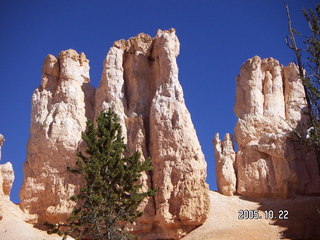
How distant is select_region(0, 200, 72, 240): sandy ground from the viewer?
116 ft

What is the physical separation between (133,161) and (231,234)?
11.6 metres

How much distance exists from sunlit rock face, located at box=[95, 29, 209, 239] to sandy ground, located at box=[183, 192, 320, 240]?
149 centimetres

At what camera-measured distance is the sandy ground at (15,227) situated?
116 ft

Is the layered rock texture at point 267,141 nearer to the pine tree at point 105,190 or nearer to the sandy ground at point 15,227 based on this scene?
the sandy ground at point 15,227

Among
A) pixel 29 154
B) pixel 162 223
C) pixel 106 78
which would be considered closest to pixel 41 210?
pixel 29 154

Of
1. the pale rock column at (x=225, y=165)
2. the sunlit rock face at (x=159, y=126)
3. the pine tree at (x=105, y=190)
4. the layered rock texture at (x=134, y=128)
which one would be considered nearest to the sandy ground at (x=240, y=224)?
the layered rock texture at (x=134, y=128)

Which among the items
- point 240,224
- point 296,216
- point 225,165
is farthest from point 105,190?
point 225,165

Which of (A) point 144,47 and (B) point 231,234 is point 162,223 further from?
(A) point 144,47

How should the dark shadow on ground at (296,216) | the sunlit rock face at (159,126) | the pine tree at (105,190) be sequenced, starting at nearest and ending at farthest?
the pine tree at (105,190)
the sunlit rock face at (159,126)
the dark shadow on ground at (296,216)

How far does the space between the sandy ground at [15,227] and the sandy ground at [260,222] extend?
1124 centimetres

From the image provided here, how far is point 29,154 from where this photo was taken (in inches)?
1646

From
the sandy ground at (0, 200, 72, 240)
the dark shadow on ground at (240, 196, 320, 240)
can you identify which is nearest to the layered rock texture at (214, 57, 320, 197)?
the dark shadow on ground at (240, 196, 320, 240)

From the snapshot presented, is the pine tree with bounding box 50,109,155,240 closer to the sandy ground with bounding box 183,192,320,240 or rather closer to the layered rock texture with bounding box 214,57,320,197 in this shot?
the sandy ground with bounding box 183,192,320,240

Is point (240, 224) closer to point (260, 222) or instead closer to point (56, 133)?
point (260, 222)
